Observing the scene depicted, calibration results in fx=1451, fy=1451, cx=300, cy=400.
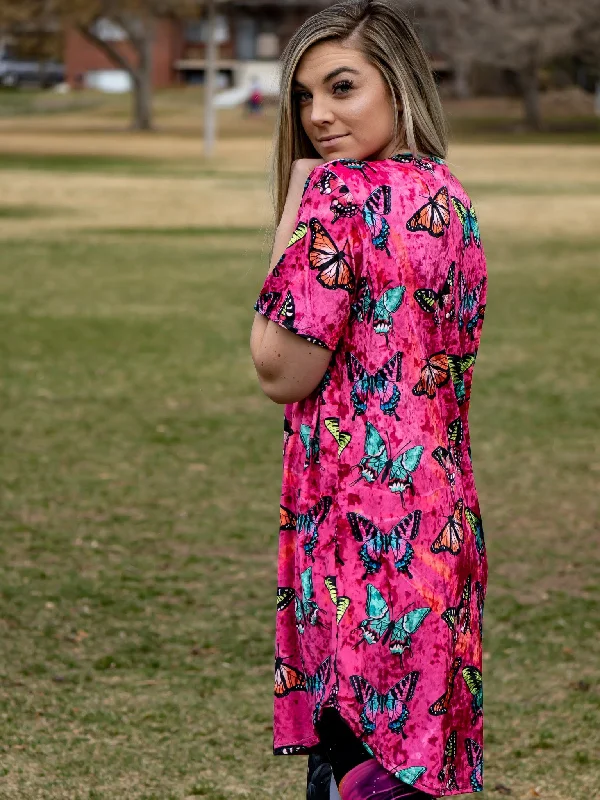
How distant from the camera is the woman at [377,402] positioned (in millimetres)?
2256

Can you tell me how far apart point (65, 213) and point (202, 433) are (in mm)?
15325

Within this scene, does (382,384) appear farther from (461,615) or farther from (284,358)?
(461,615)

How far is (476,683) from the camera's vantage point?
243 cm

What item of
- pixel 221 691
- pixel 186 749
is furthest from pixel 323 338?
pixel 221 691

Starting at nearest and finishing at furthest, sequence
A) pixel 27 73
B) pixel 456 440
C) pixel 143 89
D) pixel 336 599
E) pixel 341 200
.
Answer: pixel 341 200
pixel 336 599
pixel 456 440
pixel 143 89
pixel 27 73

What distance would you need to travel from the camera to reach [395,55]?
2375 mm

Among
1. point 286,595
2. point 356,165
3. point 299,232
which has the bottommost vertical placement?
point 286,595

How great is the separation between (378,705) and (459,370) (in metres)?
0.57

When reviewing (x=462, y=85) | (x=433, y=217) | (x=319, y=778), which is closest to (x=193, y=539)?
(x=319, y=778)

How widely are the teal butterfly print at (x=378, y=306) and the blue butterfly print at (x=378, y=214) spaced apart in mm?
69

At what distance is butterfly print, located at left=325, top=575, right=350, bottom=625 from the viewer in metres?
2.32

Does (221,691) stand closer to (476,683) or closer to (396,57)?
(476,683)

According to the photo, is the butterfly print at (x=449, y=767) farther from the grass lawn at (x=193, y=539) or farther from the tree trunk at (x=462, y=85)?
the tree trunk at (x=462, y=85)

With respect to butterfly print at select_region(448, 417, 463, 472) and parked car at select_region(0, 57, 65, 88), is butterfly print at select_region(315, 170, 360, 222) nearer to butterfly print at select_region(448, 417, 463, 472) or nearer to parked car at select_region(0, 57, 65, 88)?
butterfly print at select_region(448, 417, 463, 472)
